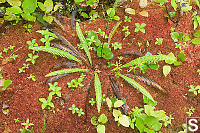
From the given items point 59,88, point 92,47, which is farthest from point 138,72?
point 59,88

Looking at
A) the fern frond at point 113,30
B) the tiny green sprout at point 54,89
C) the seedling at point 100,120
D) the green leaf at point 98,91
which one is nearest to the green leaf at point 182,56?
the fern frond at point 113,30

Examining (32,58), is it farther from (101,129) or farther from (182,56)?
(182,56)

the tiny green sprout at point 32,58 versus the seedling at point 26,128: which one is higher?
the tiny green sprout at point 32,58

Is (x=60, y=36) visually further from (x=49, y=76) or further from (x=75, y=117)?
(x=75, y=117)

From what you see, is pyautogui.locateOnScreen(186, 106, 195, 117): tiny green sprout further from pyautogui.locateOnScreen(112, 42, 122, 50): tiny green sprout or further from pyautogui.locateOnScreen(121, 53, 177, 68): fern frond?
pyautogui.locateOnScreen(112, 42, 122, 50): tiny green sprout

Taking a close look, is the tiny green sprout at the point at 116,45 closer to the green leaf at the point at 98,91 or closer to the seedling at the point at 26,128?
the green leaf at the point at 98,91

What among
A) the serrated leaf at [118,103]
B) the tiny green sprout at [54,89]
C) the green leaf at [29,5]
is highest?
the green leaf at [29,5]

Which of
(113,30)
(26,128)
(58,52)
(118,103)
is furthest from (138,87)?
(26,128)

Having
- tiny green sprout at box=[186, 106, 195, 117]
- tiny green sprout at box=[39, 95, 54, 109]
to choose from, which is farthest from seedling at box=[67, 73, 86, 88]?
tiny green sprout at box=[186, 106, 195, 117]
